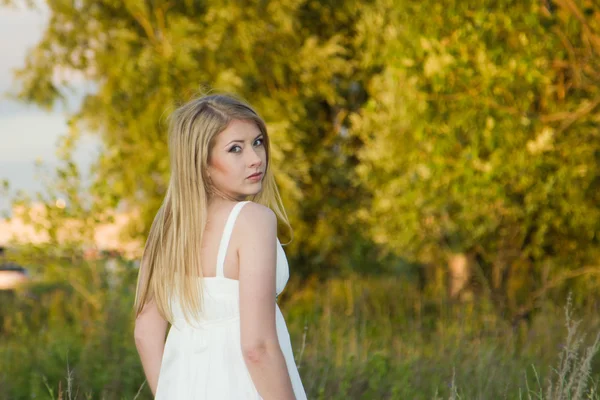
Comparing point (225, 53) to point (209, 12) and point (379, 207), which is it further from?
point (379, 207)

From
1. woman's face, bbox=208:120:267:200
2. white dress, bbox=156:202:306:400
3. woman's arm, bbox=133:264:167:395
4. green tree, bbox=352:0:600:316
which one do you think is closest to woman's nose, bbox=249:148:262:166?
woman's face, bbox=208:120:267:200

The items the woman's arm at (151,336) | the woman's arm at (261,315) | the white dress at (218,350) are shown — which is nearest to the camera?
the woman's arm at (261,315)

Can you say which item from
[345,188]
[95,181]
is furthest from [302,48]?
[95,181]

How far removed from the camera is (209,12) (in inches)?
433

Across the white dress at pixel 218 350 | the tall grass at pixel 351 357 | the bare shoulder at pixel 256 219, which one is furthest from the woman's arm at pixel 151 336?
the tall grass at pixel 351 357

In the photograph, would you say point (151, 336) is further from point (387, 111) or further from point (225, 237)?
point (387, 111)

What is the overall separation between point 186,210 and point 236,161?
0.75 feet

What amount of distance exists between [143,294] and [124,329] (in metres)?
5.03

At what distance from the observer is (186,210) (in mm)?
2725

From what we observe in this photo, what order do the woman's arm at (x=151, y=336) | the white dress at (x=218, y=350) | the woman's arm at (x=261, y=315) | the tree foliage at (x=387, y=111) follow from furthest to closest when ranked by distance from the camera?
the tree foliage at (x=387, y=111) < the woman's arm at (x=151, y=336) < the white dress at (x=218, y=350) < the woman's arm at (x=261, y=315)

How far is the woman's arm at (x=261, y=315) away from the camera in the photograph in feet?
8.23

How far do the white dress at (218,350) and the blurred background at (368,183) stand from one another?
3.18ft

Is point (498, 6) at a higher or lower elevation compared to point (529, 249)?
higher

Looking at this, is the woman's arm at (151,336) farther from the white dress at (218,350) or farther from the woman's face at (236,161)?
the woman's face at (236,161)
